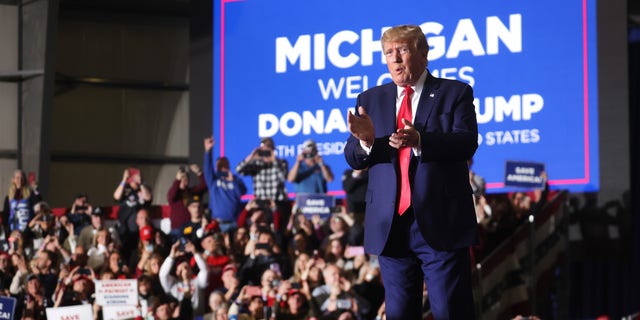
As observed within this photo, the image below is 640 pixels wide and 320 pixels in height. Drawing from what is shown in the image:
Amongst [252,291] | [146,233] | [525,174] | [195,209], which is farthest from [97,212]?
[525,174]

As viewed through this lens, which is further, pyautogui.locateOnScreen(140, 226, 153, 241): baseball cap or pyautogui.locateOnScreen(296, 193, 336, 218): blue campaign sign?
pyautogui.locateOnScreen(140, 226, 153, 241): baseball cap

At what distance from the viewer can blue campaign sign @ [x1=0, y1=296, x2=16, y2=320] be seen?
26.8 ft

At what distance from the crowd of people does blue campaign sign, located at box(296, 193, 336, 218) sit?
0.08m

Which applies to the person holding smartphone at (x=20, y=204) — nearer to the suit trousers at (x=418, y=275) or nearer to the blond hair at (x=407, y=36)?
the suit trousers at (x=418, y=275)

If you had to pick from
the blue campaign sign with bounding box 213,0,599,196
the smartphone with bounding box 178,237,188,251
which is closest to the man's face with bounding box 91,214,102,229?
the smartphone with bounding box 178,237,188,251

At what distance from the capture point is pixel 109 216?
36.7ft

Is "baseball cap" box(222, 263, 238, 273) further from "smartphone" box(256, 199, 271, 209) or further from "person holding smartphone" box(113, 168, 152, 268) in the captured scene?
"person holding smartphone" box(113, 168, 152, 268)

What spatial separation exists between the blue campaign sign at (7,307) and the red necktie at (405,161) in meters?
5.70

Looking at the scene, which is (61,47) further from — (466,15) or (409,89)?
(409,89)

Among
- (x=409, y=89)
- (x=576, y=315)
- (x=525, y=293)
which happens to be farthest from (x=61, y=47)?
(x=409, y=89)

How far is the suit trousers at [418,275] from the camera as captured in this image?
302cm

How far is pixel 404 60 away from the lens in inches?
120

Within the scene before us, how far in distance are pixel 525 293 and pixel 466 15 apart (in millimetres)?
4958

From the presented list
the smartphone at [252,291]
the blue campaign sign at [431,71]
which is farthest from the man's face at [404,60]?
the blue campaign sign at [431,71]
